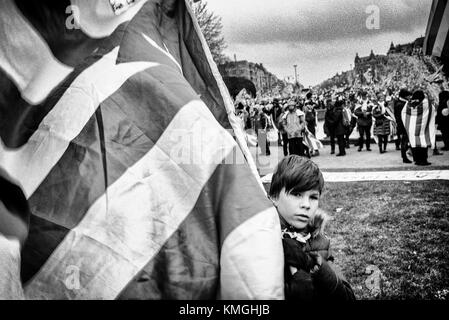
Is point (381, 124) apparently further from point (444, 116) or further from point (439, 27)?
point (439, 27)

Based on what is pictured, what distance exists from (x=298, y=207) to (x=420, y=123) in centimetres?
935

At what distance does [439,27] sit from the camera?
11.1ft

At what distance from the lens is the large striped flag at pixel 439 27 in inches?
131

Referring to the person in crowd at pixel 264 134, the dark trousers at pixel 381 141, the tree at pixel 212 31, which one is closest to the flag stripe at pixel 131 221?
the person in crowd at pixel 264 134

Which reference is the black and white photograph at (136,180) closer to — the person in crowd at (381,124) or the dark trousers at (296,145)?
the dark trousers at (296,145)

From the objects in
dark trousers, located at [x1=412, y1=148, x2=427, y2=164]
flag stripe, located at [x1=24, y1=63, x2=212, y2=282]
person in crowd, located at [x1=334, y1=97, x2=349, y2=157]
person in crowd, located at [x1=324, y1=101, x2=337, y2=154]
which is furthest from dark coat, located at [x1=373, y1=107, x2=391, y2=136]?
flag stripe, located at [x1=24, y1=63, x2=212, y2=282]

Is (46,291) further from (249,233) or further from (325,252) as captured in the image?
(325,252)

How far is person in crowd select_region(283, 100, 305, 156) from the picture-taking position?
1137 centimetres

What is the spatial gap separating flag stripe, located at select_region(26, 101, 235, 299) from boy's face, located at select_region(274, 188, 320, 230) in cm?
44

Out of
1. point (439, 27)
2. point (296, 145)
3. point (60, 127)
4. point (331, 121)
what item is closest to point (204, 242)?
point (60, 127)

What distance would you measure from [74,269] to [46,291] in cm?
12

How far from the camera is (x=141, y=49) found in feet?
5.72

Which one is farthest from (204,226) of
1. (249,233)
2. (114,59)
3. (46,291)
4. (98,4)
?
(98,4)

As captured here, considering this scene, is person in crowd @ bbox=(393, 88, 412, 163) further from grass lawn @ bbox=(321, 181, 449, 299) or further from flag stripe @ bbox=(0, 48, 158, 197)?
flag stripe @ bbox=(0, 48, 158, 197)
